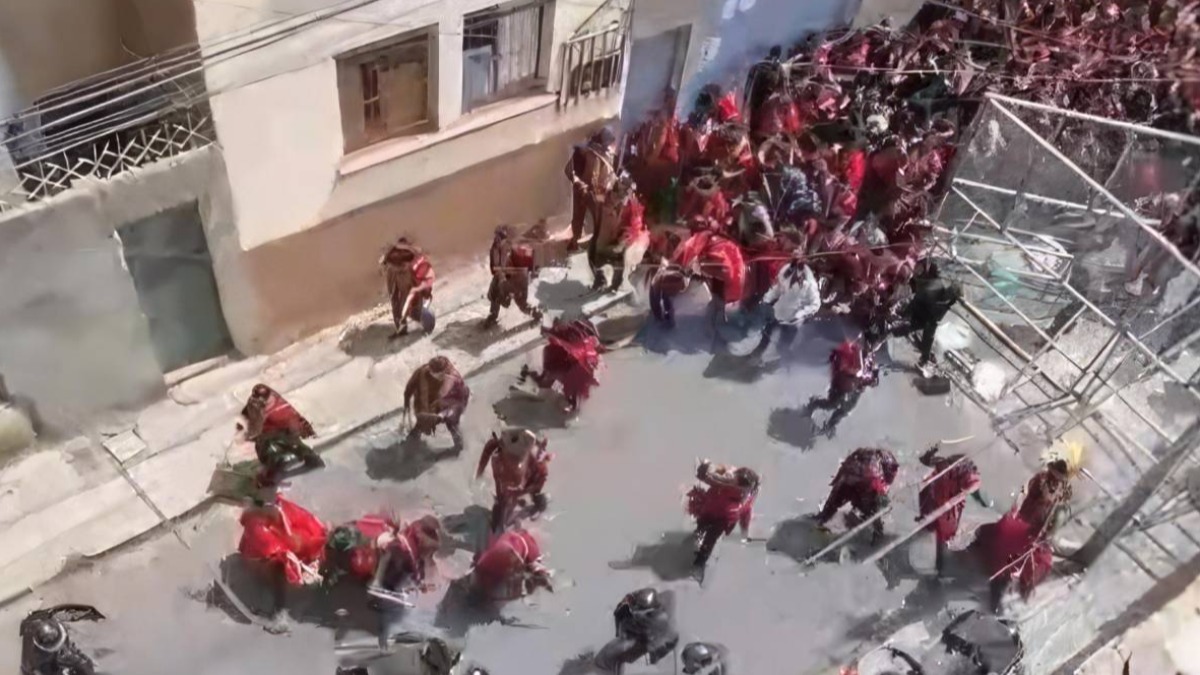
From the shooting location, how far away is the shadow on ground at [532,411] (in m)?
3.32

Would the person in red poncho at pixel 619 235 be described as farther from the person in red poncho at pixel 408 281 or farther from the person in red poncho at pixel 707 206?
the person in red poncho at pixel 408 281

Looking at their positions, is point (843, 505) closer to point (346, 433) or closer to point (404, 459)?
point (404, 459)

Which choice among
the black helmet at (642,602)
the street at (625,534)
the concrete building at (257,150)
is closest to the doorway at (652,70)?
the concrete building at (257,150)

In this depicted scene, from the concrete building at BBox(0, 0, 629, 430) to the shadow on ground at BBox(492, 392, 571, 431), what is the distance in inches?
17.0

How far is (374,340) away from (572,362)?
596mm

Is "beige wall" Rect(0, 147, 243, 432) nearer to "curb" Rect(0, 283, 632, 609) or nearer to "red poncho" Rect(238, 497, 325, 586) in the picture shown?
"curb" Rect(0, 283, 632, 609)

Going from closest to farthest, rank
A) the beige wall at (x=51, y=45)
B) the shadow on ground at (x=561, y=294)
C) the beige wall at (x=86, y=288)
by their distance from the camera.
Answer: the beige wall at (x=51, y=45) → the beige wall at (x=86, y=288) → the shadow on ground at (x=561, y=294)

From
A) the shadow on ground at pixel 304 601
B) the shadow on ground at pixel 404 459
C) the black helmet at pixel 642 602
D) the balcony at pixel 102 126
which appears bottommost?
the shadow on ground at pixel 304 601

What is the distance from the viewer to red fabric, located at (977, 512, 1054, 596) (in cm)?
303

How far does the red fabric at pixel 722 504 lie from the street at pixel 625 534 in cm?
17

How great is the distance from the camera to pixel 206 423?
3195 millimetres

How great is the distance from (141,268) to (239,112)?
1.54 feet

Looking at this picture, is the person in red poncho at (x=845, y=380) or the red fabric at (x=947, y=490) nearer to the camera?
the red fabric at (x=947, y=490)

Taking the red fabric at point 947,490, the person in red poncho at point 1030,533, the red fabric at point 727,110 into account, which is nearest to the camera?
the person in red poncho at point 1030,533
